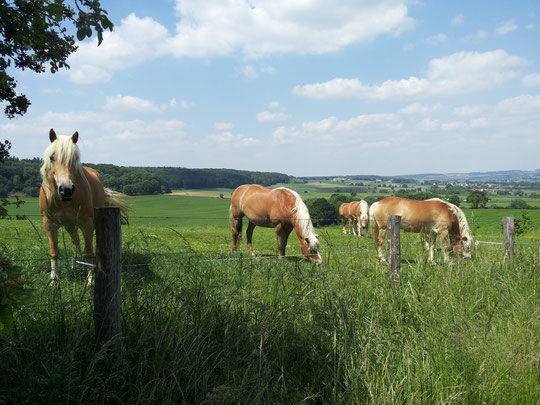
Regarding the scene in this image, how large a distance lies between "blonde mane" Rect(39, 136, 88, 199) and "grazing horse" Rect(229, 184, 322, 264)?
Answer: 3.25 meters

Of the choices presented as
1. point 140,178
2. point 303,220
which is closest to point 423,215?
point 303,220

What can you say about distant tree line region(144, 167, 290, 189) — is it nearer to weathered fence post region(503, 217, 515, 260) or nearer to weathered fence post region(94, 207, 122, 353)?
weathered fence post region(503, 217, 515, 260)

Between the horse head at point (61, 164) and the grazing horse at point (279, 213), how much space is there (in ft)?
10.6

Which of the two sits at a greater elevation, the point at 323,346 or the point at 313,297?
the point at 313,297

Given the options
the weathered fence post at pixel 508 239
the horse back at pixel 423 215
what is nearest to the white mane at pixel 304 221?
the horse back at pixel 423 215

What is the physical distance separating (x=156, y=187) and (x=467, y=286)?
134ft

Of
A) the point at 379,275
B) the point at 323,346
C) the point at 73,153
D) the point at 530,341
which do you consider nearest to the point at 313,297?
the point at 323,346

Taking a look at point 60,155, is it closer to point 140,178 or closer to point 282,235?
point 282,235

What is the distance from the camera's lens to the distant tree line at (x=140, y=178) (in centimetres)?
1952

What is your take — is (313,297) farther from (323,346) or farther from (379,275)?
(379,275)

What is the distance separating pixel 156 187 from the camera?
139 feet

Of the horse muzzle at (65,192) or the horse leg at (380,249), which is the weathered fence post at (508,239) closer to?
the horse leg at (380,249)

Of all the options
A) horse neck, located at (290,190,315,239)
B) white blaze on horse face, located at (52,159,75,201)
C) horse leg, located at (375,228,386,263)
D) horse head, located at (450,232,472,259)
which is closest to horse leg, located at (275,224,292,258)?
horse neck, located at (290,190,315,239)

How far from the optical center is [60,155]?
5.05 metres
